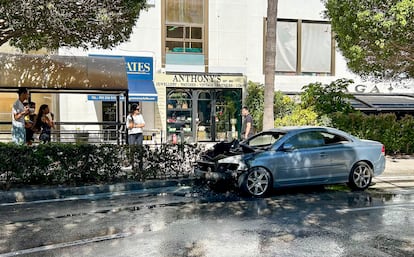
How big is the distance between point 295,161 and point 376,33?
18.8ft

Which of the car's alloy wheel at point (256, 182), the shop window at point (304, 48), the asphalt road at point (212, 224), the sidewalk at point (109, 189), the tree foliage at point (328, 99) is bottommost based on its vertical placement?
the asphalt road at point (212, 224)

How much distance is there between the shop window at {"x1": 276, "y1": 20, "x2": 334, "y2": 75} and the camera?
71.8 ft

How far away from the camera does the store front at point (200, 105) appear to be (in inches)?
803

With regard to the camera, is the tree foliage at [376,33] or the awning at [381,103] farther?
the awning at [381,103]

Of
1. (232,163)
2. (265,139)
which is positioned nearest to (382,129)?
(265,139)

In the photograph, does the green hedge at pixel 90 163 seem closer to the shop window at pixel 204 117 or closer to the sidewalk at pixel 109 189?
the sidewalk at pixel 109 189

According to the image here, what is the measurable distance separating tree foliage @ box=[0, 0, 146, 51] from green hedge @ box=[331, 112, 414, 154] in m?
8.94

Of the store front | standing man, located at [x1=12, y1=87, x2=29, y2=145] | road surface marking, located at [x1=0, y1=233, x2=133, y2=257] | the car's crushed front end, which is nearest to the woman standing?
standing man, located at [x1=12, y1=87, x2=29, y2=145]

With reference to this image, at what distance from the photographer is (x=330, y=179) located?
9297 millimetres

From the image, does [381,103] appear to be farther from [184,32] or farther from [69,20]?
[69,20]

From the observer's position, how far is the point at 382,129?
1569 centimetres

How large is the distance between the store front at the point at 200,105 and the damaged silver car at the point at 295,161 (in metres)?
10.9

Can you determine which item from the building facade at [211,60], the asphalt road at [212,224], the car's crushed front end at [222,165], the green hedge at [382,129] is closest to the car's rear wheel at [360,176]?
the asphalt road at [212,224]

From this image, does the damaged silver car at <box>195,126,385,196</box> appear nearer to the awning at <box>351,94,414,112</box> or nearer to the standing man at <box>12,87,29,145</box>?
the standing man at <box>12,87,29,145</box>
